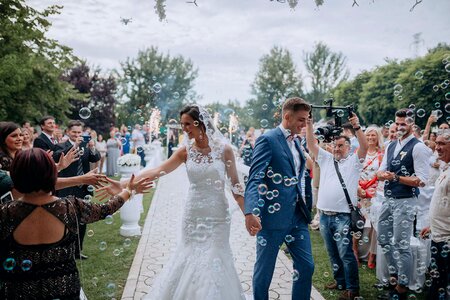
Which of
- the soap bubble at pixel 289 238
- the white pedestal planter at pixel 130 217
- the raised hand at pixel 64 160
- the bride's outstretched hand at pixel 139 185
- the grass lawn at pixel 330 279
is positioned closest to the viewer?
the bride's outstretched hand at pixel 139 185

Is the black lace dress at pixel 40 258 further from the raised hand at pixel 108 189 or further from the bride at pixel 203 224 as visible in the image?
the bride at pixel 203 224

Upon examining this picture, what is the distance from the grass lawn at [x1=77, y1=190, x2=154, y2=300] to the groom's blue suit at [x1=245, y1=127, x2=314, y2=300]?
1598mm

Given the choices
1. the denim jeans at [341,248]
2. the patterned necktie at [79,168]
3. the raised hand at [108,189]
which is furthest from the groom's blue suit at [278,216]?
the patterned necktie at [79,168]

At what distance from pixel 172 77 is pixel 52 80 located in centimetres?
2605

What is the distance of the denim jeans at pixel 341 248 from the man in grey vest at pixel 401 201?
0.55 m

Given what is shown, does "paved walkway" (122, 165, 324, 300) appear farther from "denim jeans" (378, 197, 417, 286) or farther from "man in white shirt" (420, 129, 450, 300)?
"man in white shirt" (420, 129, 450, 300)

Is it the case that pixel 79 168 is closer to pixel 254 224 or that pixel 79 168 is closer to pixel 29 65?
pixel 254 224

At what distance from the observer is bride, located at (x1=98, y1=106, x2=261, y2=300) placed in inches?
134

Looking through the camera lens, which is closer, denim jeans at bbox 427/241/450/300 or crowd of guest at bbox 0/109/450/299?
crowd of guest at bbox 0/109/450/299

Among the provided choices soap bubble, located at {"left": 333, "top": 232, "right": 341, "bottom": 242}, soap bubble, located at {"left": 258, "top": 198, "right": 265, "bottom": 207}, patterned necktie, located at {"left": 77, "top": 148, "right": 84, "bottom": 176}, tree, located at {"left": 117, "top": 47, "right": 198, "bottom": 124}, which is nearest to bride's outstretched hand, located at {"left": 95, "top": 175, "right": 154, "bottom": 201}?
soap bubble, located at {"left": 258, "top": 198, "right": 265, "bottom": 207}

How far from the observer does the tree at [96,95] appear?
24.5 m

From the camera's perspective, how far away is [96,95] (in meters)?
25.3

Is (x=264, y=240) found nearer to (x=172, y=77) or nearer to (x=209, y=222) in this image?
(x=209, y=222)

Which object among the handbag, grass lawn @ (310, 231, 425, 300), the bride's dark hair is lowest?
grass lawn @ (310, 231, 425, 300)
